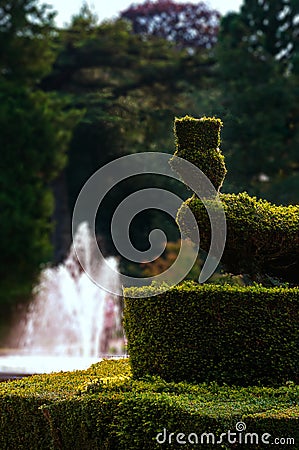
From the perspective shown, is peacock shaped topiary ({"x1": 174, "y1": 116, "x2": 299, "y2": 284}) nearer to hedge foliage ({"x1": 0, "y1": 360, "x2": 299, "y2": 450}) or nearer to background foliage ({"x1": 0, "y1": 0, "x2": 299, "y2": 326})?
hedge foliage ({"x1": 0, "y1": 360, "x2": 299, "y2": 450})

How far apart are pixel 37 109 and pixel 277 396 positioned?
45.2 feet

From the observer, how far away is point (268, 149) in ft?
51.5

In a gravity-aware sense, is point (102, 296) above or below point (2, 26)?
below

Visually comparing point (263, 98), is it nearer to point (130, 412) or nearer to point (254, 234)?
point (254, 234)

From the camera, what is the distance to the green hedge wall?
4621 mm

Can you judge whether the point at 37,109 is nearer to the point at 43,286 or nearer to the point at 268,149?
the point at 43,286

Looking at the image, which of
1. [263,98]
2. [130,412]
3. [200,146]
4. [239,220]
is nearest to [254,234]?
[239,220]

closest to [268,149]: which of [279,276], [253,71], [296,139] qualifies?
[296,139]

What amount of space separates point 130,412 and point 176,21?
2176cm

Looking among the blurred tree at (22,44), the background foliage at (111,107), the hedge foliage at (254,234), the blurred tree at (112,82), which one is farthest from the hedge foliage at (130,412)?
the blurred tree at (22,44)

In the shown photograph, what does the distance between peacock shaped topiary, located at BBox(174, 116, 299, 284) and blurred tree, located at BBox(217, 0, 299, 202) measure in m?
8.67

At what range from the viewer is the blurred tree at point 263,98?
15219 millimetres

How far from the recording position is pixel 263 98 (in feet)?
52.3

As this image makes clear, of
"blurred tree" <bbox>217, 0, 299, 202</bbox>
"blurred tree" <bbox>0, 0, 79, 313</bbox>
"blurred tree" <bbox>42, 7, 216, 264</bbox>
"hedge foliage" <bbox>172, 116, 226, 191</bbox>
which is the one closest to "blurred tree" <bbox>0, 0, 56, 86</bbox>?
"blurred tree" <bbox>0, 0, 79, 313</bbox>
